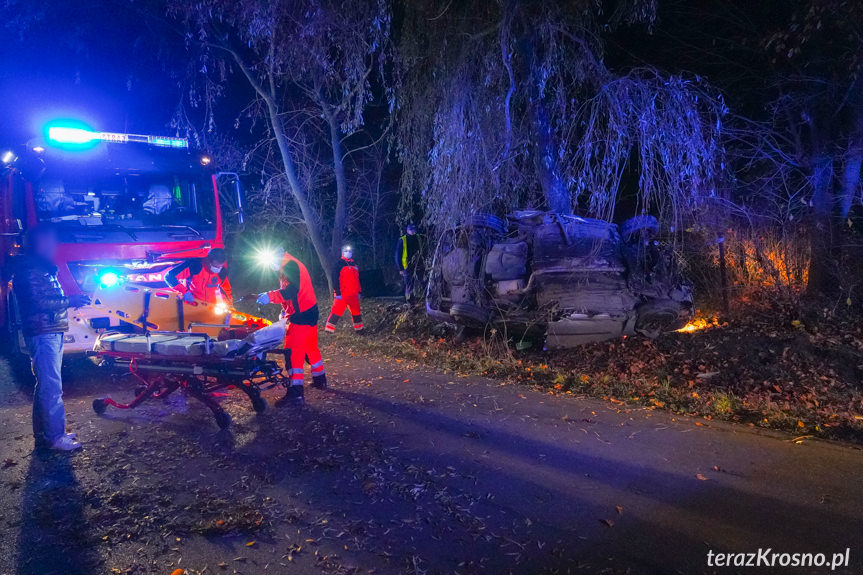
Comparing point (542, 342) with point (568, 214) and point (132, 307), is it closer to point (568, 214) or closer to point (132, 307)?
point (568, 214)

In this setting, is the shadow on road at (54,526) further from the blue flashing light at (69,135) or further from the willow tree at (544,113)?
the willow tree at (544,113)

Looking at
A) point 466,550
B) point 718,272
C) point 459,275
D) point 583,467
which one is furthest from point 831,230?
point 466,550

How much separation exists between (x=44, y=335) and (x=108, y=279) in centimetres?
171

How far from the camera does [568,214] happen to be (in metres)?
7.84

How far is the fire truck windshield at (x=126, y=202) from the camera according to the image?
6551 millimetres

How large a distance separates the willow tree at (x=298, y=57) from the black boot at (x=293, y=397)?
18.4 feet

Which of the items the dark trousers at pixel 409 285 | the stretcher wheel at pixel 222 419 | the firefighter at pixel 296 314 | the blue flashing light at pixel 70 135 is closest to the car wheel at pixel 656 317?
the firefighter at pixel 296 314

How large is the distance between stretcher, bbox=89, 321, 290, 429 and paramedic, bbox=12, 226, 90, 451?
73 cm

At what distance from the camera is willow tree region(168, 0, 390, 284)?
893 cm

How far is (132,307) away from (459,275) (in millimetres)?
4323

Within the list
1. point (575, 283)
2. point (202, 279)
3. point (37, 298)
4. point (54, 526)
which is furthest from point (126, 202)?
point (575, 283)

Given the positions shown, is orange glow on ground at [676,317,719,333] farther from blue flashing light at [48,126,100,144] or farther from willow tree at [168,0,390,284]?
blue flashing light at [48,126,100,144]

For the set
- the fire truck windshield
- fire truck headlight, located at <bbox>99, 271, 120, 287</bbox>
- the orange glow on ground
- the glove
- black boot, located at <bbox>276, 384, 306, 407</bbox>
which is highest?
the fire truck windshield

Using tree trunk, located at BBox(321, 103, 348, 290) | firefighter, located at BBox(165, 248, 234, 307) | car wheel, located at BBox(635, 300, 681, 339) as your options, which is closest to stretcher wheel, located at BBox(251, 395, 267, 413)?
firefighter, located at BBox(165, 248, 234, 307)
